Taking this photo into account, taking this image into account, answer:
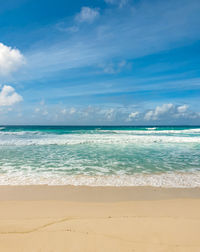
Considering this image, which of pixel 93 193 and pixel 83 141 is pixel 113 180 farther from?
pixel 83 141

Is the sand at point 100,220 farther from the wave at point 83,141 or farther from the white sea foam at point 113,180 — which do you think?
the wave at point 83,141

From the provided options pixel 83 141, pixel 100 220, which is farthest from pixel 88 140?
pixel 100 220

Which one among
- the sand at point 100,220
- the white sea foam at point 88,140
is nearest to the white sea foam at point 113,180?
the sand at point 100,220

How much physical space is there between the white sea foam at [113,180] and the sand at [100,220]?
1.97 ft

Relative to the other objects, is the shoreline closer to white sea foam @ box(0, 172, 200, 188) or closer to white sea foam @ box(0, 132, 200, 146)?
white sea foam @ box(0, 172, 200, 188)

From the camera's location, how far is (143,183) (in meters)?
6.94

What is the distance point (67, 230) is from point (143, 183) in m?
4.23

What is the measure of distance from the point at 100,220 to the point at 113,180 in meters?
3.48

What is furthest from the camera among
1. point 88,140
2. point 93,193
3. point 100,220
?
point 88,140

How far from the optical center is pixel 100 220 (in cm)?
393

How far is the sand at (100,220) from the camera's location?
10.1 ft

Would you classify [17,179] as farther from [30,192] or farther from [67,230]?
[67,230]

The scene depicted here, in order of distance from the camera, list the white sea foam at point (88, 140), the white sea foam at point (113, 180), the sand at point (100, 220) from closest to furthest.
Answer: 1. the sand at point (100, 220)
2. the white sea foam at point (113, 180)
3. the white sea foam at point (88, 140)

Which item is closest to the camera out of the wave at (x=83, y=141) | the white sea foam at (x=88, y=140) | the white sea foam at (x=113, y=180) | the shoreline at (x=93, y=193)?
the shoreline at (x=93, y=193)
